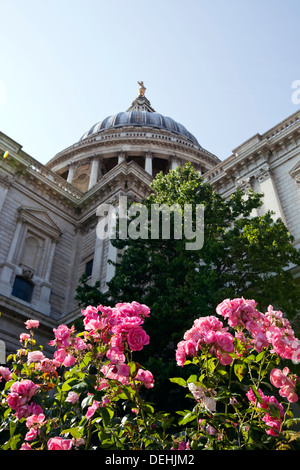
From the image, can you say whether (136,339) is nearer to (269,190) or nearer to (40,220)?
(269,190)

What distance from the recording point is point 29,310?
53.8ft

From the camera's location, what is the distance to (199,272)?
37.3 feet

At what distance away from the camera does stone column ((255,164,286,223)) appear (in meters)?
17.7

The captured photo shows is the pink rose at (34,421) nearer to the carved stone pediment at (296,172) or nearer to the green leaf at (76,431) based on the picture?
the green leaf at (76,431)

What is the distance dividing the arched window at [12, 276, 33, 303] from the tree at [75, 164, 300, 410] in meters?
6.63

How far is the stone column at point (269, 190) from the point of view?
58.1ft

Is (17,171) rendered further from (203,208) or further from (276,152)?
(276,152)

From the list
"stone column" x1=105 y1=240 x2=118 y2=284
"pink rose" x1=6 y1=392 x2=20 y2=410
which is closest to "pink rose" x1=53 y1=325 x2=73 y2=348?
"pink rose" x1=6 y1=392 x2=20 y2=410

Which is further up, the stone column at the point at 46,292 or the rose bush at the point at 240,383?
the stone column at the point at 46,292

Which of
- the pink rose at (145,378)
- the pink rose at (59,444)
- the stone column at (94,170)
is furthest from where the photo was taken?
the stone column at (94,170)

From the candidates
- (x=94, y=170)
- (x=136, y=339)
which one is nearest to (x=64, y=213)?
(x=94, y=170)

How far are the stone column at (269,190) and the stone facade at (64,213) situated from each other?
0.04ft

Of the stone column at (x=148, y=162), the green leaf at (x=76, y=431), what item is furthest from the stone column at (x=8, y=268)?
the stone column at (x=148, y=162)
